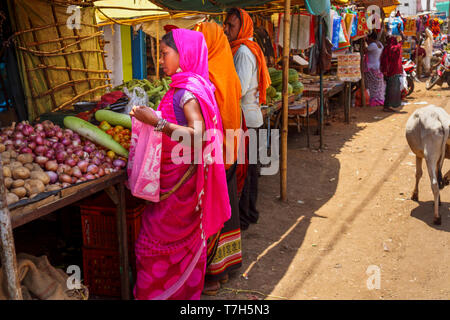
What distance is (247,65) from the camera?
3.95m

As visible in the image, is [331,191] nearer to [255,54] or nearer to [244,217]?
[244,217]

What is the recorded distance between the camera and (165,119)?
273 cm

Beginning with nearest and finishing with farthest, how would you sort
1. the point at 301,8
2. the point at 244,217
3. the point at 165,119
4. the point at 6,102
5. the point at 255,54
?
the point at 165,119
the point at 255,54
the point at 244,217
the point at 6,102
the point at 301,8

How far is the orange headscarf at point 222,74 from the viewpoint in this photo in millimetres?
3170

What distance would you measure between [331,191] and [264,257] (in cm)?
233

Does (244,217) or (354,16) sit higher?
(354,16)

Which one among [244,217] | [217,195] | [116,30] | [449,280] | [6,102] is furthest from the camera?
[116,30]

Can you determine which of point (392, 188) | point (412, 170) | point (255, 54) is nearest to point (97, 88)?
point (255, 54)

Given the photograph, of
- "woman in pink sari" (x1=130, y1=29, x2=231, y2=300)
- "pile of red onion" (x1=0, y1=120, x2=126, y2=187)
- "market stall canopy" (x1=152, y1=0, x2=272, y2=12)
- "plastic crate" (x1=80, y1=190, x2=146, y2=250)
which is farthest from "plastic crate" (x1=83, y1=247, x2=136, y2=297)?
"market stall canopy" (x1=152, y1=0, x2=272, y2=12)

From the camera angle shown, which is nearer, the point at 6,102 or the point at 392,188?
the point at 6,102

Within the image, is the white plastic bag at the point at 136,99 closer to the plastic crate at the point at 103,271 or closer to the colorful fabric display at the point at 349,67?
the plastic crate at the point at 103,271

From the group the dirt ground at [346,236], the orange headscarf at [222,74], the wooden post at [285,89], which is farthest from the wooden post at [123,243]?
the wooden post at [285,89]

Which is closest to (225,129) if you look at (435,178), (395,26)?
(435,178)

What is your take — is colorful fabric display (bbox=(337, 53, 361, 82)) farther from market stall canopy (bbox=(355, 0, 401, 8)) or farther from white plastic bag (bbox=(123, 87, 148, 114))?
white plastic bag (bbox=(123, 87, 148, 114))
